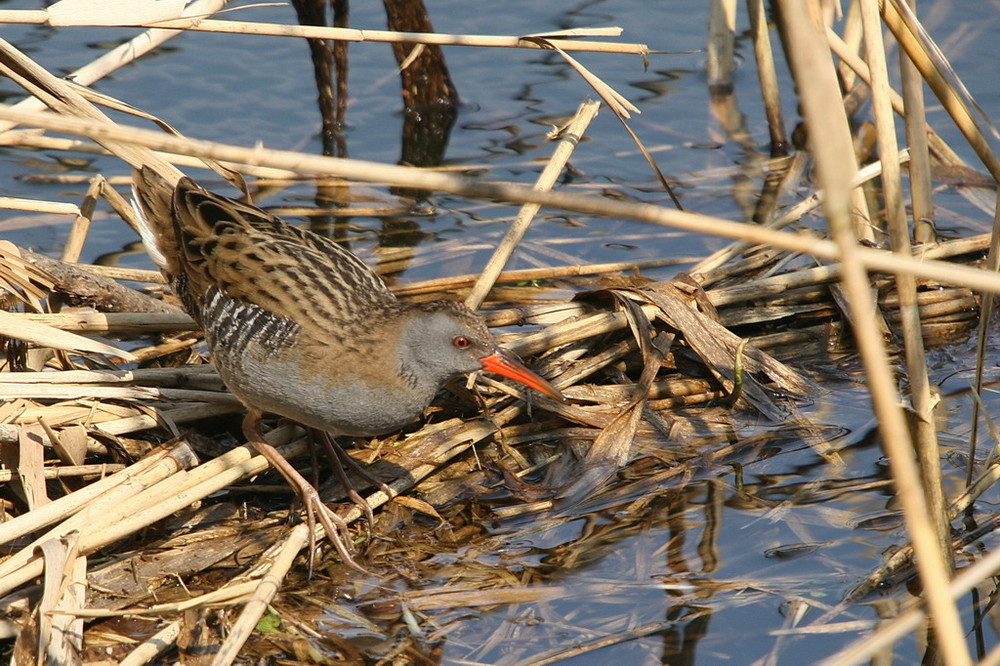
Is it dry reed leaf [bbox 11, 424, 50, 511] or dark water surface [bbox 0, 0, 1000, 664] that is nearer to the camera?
dark water surface [bbox 0, 0, 1000, 664]

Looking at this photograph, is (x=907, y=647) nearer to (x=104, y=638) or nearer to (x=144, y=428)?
(x=104, y=638)

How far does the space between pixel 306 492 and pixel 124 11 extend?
62.4 inches

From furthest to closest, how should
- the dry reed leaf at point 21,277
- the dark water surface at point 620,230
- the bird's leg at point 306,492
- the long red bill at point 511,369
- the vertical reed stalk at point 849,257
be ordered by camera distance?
the dry reed leaf at point 21,277, the long red bill at point 511,369, the bird's leg at point 306,492, the dark water surface at point 620,230, the vertical reed stalk at point 849,257

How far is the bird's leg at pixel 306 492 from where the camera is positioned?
338cm

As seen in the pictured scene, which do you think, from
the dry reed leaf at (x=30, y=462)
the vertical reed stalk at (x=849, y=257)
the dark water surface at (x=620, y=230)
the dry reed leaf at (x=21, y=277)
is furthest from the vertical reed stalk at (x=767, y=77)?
the vertical reed stalk at (x=849, y=257)

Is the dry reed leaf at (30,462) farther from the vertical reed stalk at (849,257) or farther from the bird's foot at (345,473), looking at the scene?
the vertical reed stalk at (849,257)

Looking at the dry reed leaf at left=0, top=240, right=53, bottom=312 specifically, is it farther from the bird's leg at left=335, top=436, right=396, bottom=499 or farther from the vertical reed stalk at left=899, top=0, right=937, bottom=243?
the vertical reed stalk at left=899, top=0, right=937, bottom=243

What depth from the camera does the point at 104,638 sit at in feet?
9.82

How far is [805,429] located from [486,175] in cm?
267

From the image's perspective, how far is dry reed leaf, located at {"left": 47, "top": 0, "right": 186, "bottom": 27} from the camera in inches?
136

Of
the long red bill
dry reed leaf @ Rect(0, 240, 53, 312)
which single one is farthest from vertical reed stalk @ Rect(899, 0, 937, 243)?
dry reed leaf @ Rect(0, 240, 53, 312)

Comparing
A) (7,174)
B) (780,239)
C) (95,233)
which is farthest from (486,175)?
(780,239)

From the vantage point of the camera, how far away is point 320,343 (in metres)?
3.48

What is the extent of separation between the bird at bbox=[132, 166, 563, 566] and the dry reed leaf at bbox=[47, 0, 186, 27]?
0.68m
